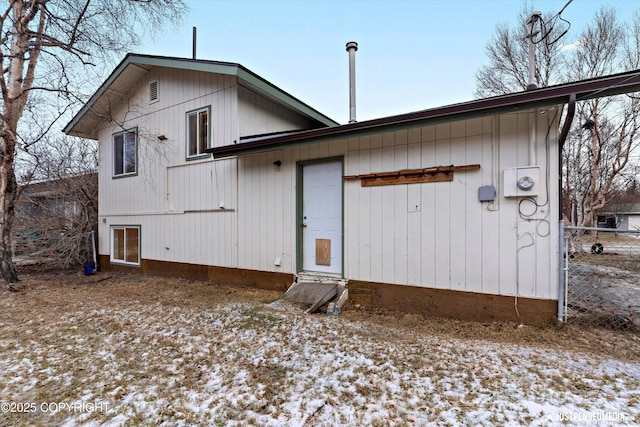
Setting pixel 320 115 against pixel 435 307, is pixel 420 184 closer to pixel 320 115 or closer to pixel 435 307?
pixel 435 307

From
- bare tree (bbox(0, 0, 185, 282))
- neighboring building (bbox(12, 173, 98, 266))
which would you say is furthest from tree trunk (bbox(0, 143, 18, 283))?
neighboring building (bbox(12, 173, 98, 266))

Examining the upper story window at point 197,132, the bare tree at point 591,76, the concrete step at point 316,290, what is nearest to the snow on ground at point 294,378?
the concrete step at point 316,290

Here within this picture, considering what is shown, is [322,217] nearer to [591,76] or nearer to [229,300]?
[229,300]

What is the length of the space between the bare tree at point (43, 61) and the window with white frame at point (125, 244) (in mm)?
2144

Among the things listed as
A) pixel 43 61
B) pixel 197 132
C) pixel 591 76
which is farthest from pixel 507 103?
pixel 591 76

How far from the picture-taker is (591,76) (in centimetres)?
1277

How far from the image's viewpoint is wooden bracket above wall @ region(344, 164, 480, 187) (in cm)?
391

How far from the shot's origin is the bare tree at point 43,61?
19.0 feet

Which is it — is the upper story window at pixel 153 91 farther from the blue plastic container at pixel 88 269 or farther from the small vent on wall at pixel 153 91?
the blue plastic container at pixel 88 269

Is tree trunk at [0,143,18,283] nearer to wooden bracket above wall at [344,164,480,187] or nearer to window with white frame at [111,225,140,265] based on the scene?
window with white frame at [111,225,140,265]

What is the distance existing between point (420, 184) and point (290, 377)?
9.58ft

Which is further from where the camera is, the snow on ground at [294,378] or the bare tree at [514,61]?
the bare tree at [514,61]

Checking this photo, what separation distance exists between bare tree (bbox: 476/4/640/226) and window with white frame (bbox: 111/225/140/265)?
49.5ft

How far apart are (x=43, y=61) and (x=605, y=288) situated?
11.6 meters
